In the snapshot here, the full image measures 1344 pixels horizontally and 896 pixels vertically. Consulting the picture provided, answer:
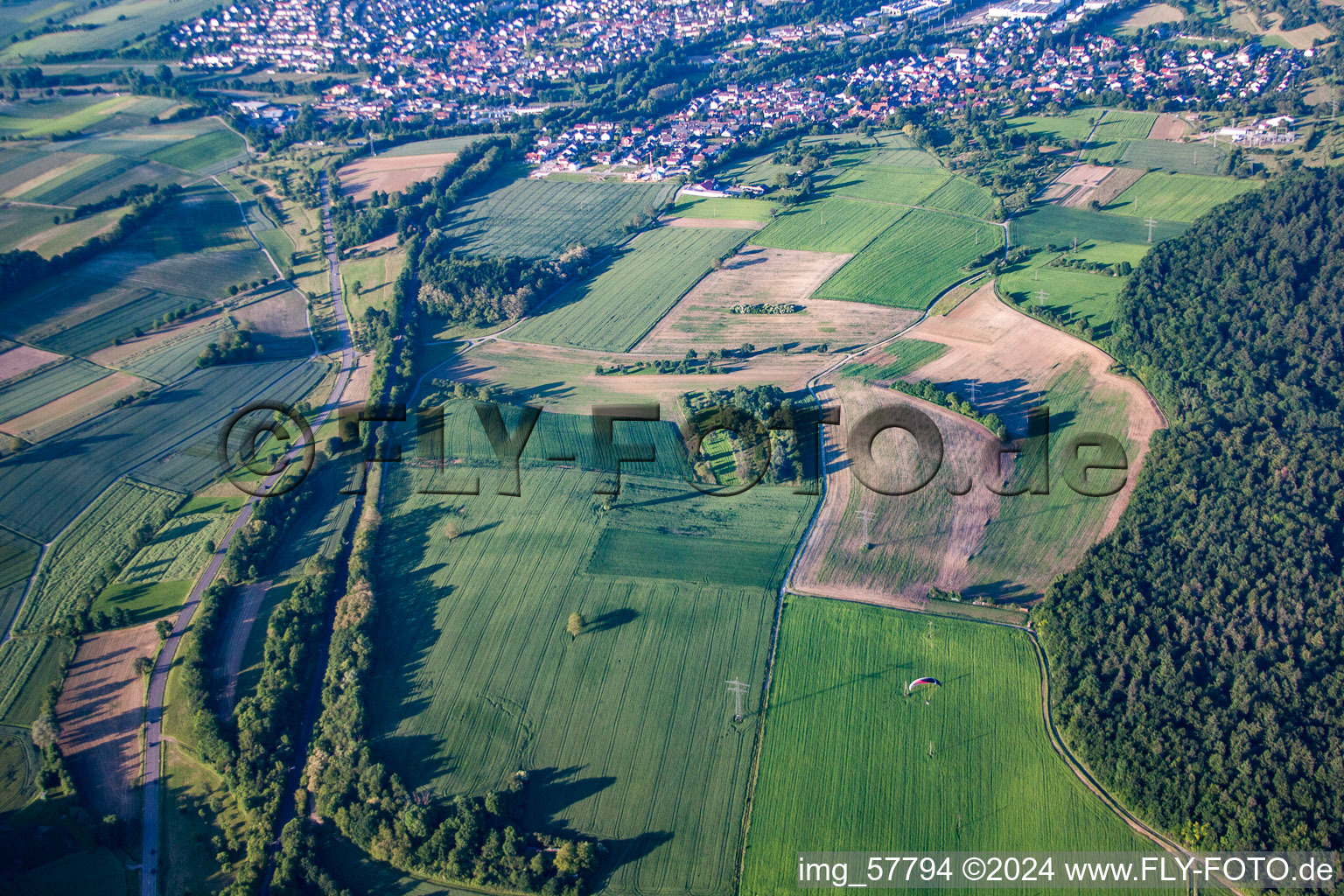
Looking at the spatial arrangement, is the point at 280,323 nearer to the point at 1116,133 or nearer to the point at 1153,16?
the point at 1116,133

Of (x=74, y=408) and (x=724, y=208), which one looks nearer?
(x=74, y=408)

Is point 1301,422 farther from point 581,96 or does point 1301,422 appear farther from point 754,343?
point 581,96

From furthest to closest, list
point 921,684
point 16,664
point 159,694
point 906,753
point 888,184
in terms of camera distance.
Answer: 1. point 888,184
2. point 16,664
3. point 159,694
4. point 921,684
5. point 906,753

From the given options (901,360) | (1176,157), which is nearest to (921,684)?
(901,360)

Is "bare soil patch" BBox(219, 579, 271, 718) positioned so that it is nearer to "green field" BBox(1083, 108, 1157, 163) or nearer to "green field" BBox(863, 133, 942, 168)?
"green field" BBox(863, 133, 942, 168)

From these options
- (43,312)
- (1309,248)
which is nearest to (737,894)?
(1309,248)

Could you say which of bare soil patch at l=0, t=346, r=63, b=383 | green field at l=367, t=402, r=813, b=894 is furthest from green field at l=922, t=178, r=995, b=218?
bare soil patch at l=0, t=346, r=63, b=383

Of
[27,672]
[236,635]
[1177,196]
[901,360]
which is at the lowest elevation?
[27,672]
